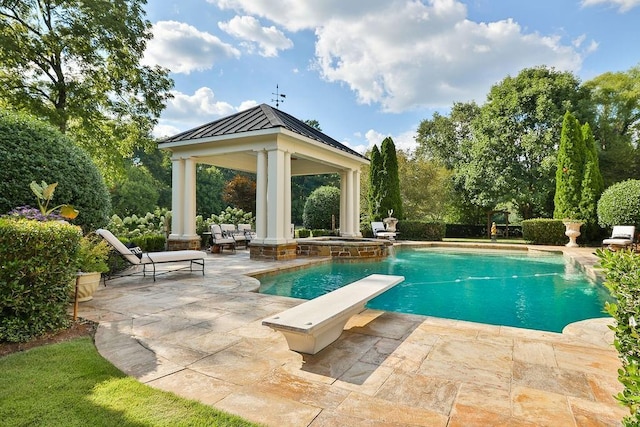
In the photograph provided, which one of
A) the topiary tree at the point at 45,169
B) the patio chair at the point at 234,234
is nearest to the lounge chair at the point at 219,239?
the patio chair at the point at 234,234

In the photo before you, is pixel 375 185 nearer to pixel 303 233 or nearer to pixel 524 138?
pixel 303 233

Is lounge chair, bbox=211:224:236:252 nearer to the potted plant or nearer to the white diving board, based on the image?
the potted plant

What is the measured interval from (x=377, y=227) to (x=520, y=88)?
1321cm

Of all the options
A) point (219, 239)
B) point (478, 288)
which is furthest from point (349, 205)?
point (478, 288)

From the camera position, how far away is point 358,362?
9.50ft

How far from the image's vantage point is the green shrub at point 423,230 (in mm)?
18562

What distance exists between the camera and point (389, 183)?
19219 millimetres

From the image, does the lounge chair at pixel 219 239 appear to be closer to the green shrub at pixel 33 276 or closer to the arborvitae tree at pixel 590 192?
the green shrub at pixel 33 276

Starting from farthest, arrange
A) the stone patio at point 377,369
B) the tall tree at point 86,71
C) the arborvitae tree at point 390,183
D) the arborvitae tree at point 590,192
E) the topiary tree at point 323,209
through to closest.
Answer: the topiary tree at point 323,209
the arborvitae tree at point 390,183
the arborvitae tree at point 590,192
the tall tree at point 86,71
the stone patio at point 377,369

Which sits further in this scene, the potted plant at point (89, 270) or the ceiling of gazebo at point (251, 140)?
the ceiling of gazebo at point (251, 140)

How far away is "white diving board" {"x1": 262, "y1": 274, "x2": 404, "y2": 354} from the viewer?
9.14 feet

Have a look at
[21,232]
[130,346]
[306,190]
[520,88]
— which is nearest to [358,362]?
[130,346]

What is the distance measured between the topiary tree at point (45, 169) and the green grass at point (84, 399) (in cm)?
431

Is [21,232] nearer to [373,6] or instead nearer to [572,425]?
[572,425]
